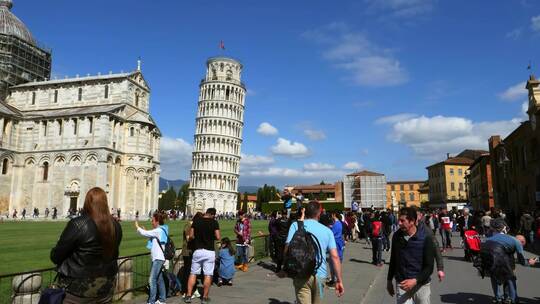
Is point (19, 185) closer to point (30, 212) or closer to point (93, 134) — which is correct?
point (30, 212)

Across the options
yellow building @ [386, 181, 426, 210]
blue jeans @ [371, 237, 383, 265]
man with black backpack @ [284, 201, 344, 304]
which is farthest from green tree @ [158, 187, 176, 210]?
man with black backpack @ [284, 201, 344, 304]

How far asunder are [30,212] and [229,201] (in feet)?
132

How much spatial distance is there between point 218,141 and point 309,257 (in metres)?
83.0

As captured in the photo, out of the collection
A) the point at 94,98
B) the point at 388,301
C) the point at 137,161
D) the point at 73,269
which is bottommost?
the point at 388,301

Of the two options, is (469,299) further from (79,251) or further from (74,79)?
(74,79)

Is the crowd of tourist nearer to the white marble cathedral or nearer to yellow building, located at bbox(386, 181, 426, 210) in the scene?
the white marble cathedral

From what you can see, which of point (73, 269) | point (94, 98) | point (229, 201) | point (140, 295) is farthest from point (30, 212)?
point (73, 269)

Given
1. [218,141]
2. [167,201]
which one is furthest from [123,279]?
[167,201]

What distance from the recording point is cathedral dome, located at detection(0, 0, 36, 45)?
201 feet

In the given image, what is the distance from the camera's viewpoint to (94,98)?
193ft

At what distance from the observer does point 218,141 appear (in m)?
87.2

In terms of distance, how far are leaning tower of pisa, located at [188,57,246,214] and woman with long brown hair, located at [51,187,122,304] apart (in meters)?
81.8

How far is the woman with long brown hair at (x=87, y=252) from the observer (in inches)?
159

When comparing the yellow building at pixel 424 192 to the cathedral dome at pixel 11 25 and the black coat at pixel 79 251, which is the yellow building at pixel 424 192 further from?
the black coat at pixel 79 251
